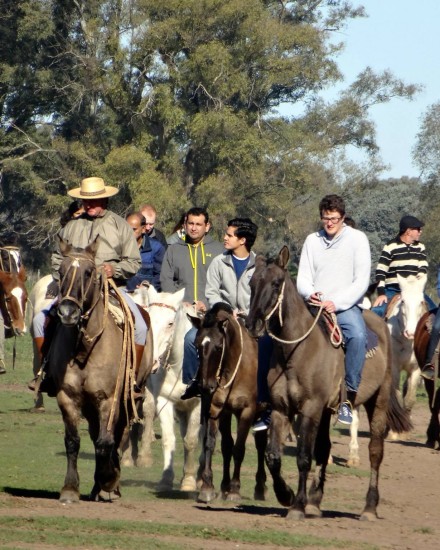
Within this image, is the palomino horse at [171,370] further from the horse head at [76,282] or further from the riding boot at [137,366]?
the horse head at [76,282]

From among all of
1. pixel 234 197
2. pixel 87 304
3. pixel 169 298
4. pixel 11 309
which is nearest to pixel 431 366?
pixel 169 298

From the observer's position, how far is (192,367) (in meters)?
12.9

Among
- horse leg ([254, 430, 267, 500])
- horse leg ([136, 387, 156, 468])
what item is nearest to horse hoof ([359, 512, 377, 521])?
horse leg ([254, 430, 267, 500])

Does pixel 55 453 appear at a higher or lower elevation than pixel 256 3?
lower

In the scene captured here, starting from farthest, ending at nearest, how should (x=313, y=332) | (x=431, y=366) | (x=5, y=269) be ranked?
(x=5, y=269), (x=431, y=366), (x=313, y=332)

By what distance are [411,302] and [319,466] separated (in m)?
7.58

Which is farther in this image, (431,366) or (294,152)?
(294,152)

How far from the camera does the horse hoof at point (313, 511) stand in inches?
436

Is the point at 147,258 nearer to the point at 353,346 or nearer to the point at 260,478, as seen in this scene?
the point at 260,478

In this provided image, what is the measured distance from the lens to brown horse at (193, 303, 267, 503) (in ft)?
38.9

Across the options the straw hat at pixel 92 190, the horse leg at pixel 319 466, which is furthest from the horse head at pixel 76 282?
the horse leg at pixel 319 466

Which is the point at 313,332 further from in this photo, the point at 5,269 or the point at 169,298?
the point at 5,269

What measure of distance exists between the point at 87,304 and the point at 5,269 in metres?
7.95

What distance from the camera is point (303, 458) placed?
10.7m
